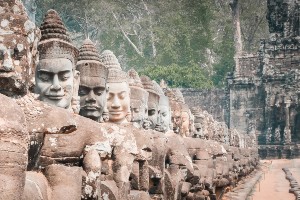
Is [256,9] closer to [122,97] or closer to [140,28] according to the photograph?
[140,28]

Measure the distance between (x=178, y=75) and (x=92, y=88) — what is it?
42.8 metres

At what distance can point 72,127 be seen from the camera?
157 inches

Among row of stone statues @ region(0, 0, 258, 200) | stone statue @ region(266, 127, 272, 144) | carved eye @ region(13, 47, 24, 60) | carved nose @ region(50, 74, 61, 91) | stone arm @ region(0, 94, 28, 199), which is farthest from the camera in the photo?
stone statue @ region(266, 127, 272, 144)

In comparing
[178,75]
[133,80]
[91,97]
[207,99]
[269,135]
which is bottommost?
[91,97]

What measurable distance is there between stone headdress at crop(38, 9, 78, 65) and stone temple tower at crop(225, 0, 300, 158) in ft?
108

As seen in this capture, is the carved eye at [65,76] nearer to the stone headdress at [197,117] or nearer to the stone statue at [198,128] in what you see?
the stone statue at [198,128]

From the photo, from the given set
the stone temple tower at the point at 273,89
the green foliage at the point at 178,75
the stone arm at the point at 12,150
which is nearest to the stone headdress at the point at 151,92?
the stone arm at the point at 12,150

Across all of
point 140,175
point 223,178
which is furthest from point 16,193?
point 223,178

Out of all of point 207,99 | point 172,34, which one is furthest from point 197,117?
point 172,34

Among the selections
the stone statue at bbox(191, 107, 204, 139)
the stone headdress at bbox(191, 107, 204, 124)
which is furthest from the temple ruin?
the stone headdress at bbox(191, 107, 204, 124)

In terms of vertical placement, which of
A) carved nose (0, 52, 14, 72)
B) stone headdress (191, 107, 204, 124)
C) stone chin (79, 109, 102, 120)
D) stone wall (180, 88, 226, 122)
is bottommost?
stone chin (79, 109, 102, 120)

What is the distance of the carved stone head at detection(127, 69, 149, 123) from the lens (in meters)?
7.02

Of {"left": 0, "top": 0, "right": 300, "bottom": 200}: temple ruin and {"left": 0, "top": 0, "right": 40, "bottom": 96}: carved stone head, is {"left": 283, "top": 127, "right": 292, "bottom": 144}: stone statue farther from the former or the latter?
{"left": 0, "top": 0, "right": 40, "bottom": 96}: carved stone head

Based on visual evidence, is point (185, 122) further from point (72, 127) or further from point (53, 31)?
point (72, 127)
